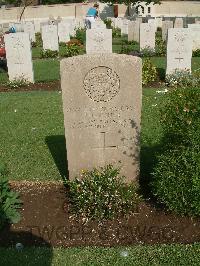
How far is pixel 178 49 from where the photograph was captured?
12203 millimetres

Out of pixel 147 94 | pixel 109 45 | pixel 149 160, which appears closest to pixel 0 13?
pixel 109 45

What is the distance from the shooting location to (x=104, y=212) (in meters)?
4.71

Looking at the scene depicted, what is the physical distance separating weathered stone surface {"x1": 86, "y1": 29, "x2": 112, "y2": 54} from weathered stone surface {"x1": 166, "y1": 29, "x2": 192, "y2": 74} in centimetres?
246

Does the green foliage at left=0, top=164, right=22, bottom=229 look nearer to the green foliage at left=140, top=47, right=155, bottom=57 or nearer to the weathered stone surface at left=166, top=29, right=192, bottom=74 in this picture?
the weathered stone surface at left=166, top=29, right=192, bottom=74

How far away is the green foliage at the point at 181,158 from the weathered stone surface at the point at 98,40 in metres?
9.76

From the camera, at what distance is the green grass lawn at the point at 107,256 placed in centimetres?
399

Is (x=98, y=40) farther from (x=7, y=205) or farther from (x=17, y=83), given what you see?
(x=7, y=205)

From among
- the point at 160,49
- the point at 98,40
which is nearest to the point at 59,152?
the point at 98,40

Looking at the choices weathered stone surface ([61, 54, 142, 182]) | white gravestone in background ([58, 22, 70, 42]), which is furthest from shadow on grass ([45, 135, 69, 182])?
white gravestone in background ([58, 22, 70, 42])

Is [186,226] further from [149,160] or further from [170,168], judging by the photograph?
[149,160]

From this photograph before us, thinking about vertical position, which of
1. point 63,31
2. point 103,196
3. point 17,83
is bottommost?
point 17,83

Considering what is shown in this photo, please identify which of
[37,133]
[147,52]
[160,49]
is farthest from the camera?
[160,49]

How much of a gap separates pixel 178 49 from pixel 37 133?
6.23 m

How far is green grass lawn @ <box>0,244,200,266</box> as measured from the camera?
13.1 ft
